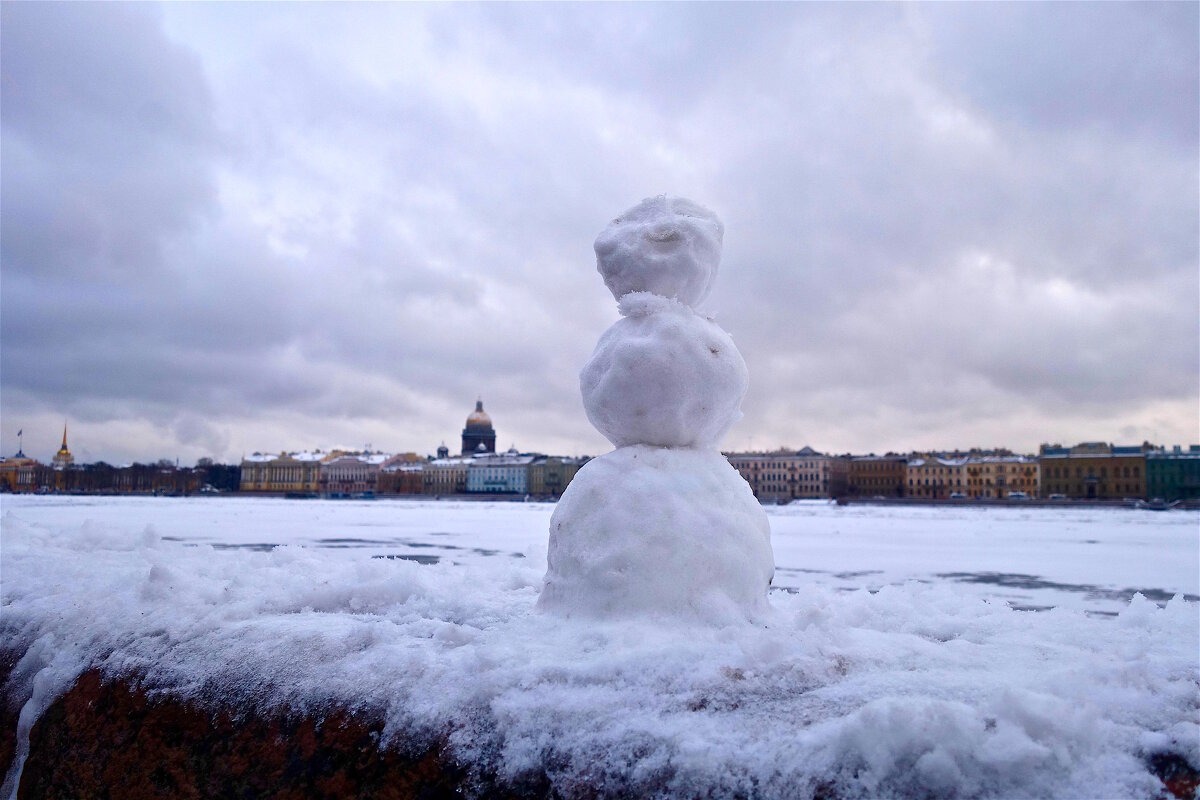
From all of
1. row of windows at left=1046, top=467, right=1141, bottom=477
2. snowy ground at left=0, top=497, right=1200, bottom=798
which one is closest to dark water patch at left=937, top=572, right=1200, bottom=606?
snowy ground at left=0, top=497, right=1200, bottom=798

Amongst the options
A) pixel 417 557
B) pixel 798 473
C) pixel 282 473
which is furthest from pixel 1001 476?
pixel 282 473

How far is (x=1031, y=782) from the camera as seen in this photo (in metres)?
2.01

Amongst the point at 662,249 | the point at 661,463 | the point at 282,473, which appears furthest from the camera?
the point at 282,473

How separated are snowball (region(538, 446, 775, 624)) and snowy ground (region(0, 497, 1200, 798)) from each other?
→ 6.8 inches

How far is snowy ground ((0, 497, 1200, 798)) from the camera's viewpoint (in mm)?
2129

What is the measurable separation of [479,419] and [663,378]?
14203cm

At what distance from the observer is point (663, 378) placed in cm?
391

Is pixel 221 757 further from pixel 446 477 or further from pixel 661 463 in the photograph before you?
pixel 446 477

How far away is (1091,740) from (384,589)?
3.61 meters

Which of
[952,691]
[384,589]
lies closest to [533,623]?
[384,589]

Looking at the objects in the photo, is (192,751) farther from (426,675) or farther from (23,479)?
(23,479)

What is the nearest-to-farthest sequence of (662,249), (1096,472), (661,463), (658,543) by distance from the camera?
(658,543) < (661,463) < (662,249) < (1096,472)

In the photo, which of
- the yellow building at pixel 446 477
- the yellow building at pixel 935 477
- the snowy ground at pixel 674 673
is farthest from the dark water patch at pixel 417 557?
the yellow building at pixel 446 477

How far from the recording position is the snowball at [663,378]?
3924 mm
